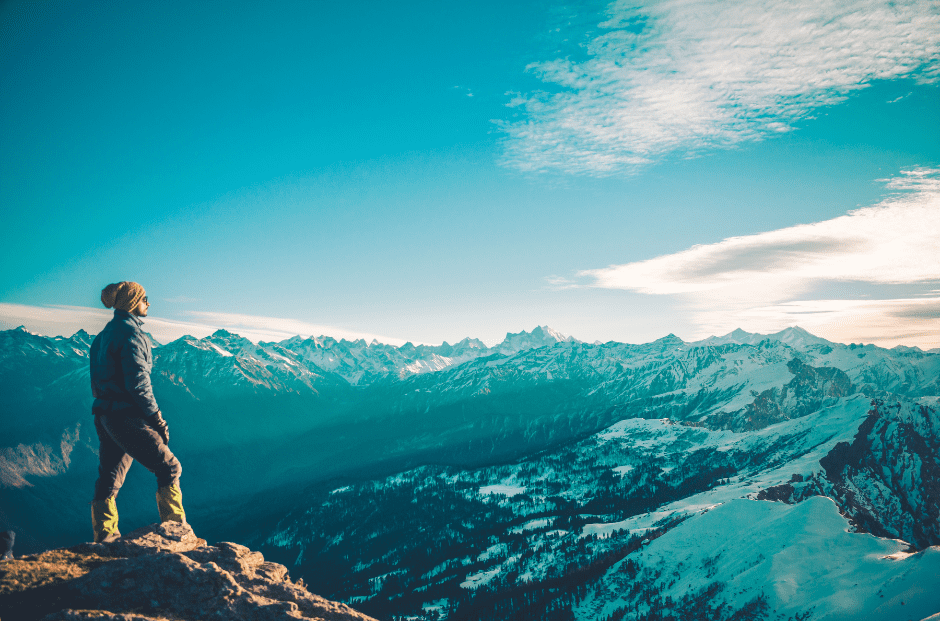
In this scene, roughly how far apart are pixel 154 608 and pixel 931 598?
73895 mm

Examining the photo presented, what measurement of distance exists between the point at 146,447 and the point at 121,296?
302cm

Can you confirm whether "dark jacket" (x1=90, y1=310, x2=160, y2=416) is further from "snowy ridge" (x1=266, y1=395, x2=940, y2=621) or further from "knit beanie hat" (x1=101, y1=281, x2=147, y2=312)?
"snowy ridge" (x1=266, y1=395, x2=940, y2=621)

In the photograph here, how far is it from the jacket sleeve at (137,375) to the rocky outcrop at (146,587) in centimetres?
234

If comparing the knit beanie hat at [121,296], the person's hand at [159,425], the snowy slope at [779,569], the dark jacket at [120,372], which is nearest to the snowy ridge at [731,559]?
the snowy slope at [779,569]

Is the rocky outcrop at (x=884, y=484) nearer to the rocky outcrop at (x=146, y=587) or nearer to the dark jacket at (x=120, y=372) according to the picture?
the rocky outcrop at (x=146, y=587)

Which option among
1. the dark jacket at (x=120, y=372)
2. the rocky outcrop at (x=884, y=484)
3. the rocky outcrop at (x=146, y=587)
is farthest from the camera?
the rocky outcrop at (x=884, y=484)

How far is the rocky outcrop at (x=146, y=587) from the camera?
5.99 meters

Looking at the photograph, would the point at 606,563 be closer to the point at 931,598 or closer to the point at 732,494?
the point at 732,494

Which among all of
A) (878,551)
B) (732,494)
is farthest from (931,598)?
(732,494)

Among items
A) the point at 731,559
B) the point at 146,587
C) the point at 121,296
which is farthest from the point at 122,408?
the point at 731,559

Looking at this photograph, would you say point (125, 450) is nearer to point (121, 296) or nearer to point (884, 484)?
point (121, 296)

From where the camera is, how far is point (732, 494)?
532 ft

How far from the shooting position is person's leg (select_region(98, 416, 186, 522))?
8.52 meters

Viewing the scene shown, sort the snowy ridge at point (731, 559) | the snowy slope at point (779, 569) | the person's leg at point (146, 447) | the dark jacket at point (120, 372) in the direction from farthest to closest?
the snowy ridge at point (731, 559) → the snowy slope at point (779, 569) → the person's leg at point (146, 447) → the dark jacket at point (120, 372)
